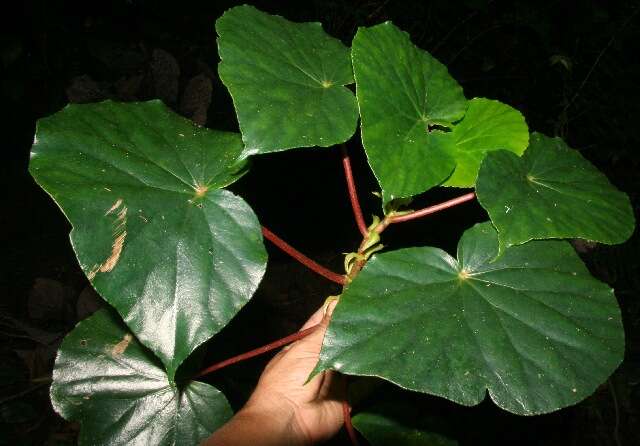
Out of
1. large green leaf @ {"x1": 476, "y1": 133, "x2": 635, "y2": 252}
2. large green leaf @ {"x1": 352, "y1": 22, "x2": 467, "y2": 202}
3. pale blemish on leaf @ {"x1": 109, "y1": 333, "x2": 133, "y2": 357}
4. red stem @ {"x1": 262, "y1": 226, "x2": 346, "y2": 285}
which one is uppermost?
large green leaf @ {"x1": 352, "y1": 22, "x2": 467, "y2": 202}

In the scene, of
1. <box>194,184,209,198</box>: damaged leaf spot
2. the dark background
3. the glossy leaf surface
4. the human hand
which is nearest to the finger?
the human hand

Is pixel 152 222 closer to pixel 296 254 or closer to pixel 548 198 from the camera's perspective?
pixel 296 254

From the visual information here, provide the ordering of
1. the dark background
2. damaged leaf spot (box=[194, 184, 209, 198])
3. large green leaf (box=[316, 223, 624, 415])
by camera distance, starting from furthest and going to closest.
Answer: the dark background, damaged leaf spot (box=[194, 184, 209, 198]), large green leaf (box=[316, 223, 624, 415])

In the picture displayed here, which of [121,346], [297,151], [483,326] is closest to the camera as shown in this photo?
[483,326]

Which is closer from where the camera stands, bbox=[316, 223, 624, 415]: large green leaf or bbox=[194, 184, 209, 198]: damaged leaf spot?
bbox=[316, 223, 624, 415]: large green leaf

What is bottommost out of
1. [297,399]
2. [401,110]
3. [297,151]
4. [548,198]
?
[297,151]

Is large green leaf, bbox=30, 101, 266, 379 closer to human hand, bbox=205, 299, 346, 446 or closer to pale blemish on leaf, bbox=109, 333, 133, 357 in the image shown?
human hand, bbox=205, 299, 346, 446

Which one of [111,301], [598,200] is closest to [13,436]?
[111,301]

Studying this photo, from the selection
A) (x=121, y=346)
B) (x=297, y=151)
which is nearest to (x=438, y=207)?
(x=121, y=346)
